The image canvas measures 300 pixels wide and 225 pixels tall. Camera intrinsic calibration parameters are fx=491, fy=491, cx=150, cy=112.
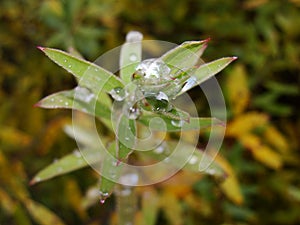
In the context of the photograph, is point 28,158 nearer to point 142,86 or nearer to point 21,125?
point 21,125

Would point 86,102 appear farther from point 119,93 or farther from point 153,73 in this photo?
point 153,73

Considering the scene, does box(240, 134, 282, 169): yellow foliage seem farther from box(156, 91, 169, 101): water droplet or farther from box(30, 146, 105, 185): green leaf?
box(156, 91, 169, 101): water droplet

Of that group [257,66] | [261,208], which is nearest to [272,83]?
[257,66]

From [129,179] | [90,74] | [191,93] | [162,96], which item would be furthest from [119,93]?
[191,93]

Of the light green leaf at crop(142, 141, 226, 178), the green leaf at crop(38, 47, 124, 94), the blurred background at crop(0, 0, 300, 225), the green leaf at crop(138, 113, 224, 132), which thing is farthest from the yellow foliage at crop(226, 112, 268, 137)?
the green leaf at crop(38, 47, 124, 94)

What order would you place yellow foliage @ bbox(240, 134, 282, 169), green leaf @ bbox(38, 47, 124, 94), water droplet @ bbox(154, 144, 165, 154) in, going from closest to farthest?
1. green leaf @ bbox(38, 47, 124, 94)
2. water droplet @ bbox(154, 144, 165, 154)
3. yellow foliage @ bbox(240, 134, 282, 169)

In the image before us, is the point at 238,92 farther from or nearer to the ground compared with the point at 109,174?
farther from the ground
